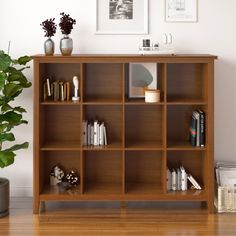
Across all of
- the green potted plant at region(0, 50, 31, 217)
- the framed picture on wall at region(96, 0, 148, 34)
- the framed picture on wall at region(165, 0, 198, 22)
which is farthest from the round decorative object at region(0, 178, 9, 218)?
the framed picture on wall at region(165, 0, 198, 22)

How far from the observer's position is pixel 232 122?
474 centimetres

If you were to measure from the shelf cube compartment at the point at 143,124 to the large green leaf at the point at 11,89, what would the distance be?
0.91 m

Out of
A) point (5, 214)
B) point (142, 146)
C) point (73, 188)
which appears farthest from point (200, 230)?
point (5, 214)

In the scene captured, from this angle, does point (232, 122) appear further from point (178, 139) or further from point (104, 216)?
point (104, 216)

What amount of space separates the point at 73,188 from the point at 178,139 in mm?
931

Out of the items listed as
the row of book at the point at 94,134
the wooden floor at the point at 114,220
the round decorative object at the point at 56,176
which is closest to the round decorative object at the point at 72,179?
the round decorative object at the point at 56,176

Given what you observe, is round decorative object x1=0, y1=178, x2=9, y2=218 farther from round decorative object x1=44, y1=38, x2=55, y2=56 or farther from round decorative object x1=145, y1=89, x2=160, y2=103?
round decorative object x1=145, y1=89, x2=160, y2=103

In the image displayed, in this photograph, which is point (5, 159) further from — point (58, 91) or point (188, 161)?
point (188, 161)

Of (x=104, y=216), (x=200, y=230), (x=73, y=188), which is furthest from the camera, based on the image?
(x=73, y=188)

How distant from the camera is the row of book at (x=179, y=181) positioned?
446cm

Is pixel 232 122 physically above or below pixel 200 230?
above

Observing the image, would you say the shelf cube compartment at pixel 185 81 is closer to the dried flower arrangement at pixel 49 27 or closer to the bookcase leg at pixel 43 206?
the dried flower arrangement at pixel 49 27

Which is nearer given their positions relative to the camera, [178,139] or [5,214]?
[5,214]

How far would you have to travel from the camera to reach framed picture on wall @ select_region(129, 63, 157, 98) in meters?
4.50
